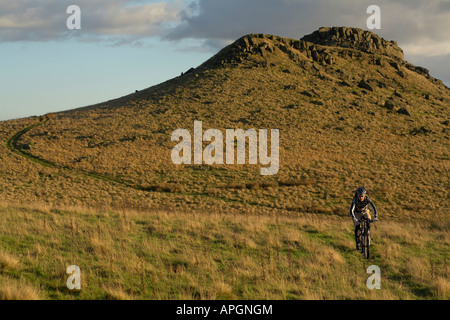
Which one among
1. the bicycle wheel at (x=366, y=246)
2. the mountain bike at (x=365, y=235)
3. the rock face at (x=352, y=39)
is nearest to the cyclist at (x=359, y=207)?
the mountain bike at (x=365, y=235)

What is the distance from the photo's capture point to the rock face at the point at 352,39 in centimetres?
10238

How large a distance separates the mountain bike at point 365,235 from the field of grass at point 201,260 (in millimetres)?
414

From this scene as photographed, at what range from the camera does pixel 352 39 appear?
104 m

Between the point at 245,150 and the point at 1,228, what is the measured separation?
3775cm

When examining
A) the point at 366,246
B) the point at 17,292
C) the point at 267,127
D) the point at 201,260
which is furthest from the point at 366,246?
the point at 267,127

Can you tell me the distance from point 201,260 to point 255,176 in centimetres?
2832

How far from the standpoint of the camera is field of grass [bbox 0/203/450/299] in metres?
8.09

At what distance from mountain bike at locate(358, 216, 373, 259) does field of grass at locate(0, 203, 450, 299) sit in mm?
414

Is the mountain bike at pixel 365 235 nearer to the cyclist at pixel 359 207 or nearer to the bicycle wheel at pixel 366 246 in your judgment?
the bicycle wheel at pixel 366 246

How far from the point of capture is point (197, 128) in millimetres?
56250

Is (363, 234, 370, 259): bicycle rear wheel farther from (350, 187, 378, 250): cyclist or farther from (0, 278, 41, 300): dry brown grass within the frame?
(0, 278, 41, 300): dry brown grass

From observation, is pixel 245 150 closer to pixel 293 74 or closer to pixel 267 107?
pixel 267 107

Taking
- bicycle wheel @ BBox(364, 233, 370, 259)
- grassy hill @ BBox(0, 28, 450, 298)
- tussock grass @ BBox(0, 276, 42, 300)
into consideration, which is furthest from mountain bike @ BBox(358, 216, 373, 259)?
tussock grass @ BBox(0, 276, 42, 300)

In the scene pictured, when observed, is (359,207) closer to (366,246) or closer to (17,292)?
(366,246)
